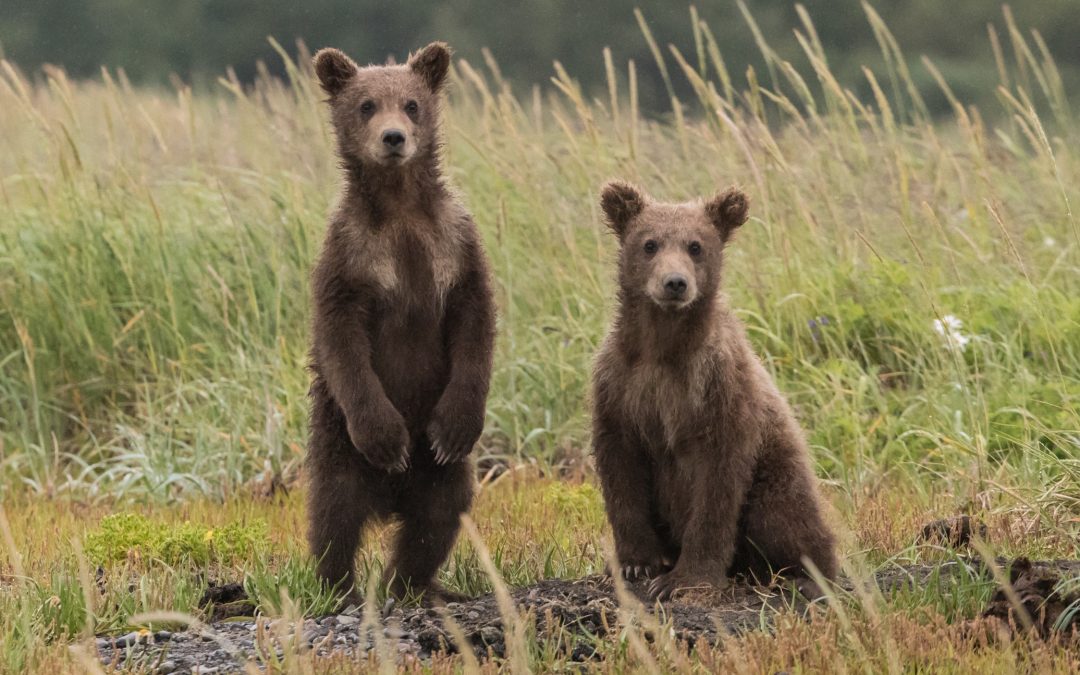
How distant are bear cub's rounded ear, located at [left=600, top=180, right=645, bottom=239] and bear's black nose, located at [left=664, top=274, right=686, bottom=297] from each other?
1.86 feet

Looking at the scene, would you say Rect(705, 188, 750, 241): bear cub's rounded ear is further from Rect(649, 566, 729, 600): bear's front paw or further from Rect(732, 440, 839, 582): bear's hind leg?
Rect(649, 566, 729, 600): bear's front paw

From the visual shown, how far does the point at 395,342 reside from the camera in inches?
221

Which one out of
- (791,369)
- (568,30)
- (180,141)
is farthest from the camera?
(568,30)

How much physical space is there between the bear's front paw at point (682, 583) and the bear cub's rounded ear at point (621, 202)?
4.33 ft

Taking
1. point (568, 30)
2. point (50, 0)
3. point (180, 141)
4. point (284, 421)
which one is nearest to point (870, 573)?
point (284, 421)

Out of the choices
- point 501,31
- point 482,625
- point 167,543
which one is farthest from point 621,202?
point 501,31

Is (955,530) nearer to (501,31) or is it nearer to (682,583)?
(682,583)

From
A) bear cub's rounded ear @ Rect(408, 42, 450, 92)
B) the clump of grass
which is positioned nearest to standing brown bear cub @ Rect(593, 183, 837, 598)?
bear cub's rounded ear @ Rect(408, 42, 450, 92)

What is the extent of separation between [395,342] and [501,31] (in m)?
24.8

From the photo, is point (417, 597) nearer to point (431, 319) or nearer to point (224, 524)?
point (431, 319)

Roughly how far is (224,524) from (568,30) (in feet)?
76.0

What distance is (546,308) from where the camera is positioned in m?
9.19

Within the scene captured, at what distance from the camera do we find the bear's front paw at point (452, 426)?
550 cm

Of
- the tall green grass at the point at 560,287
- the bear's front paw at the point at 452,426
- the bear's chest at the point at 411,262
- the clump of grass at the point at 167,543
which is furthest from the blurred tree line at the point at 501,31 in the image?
the bear's front paw at the point at 452,426
